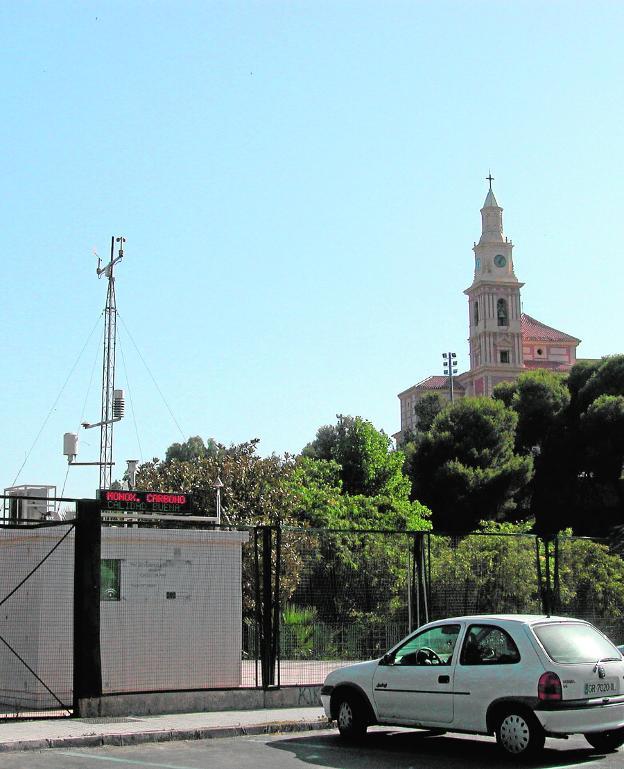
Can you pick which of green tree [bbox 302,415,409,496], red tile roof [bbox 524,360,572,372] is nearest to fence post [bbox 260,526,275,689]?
green tree [bbox 302,415,409,496]

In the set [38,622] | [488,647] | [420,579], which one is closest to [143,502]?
[38,622]

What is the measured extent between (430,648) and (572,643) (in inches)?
66.0

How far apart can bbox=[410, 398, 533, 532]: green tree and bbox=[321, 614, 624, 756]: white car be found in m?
41.8

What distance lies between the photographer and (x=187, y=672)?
51.0 ft

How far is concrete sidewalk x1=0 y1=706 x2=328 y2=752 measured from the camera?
1205 centimetres

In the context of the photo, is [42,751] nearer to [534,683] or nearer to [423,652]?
[423,652]

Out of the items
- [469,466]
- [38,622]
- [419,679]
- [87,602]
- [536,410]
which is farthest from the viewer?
[536,410]

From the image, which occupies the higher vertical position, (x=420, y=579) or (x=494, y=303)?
(x=494, y=303)

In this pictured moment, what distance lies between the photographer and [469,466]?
55.2m

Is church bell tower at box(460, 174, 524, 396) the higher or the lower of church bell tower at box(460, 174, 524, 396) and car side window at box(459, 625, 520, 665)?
the higher

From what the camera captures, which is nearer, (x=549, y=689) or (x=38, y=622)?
(x=549, y=689)

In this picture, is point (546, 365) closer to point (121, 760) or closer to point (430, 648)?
point (430, 648)

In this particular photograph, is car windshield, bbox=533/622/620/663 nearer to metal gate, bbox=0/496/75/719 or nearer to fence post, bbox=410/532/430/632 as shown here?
fence post, bbox=410/532/430/632

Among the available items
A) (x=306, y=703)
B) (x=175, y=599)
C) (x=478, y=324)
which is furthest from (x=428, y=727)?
(x=478, y=324)
